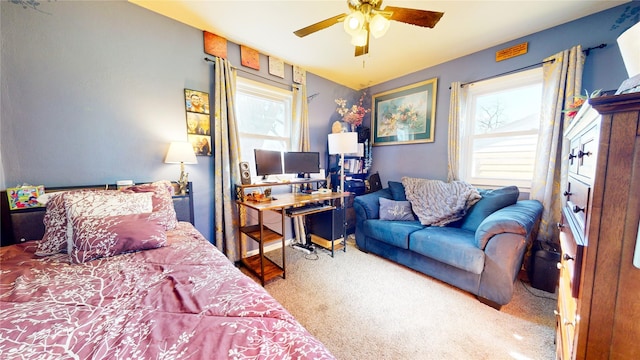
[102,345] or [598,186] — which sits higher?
[598,186]

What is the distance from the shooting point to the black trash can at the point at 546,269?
5.90 feet

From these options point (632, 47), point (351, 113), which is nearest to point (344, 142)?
point (351, 113)

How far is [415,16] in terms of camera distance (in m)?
1.36

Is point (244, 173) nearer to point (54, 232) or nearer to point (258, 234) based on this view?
point (258, 234)

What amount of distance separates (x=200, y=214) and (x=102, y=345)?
1802 mm

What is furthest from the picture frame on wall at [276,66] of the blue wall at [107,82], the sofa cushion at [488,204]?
the sofa cushion at [488,204]

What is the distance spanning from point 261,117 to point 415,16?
197cm

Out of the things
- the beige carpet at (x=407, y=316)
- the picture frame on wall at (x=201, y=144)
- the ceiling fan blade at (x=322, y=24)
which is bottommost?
→ the beige carpet at (x=407, y=316)

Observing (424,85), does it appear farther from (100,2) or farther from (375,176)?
(100,2)

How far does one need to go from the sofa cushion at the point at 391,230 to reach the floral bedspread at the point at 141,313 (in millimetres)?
1711

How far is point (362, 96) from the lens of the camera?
374cm

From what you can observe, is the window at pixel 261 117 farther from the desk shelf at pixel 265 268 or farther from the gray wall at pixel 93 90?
the desk shelf at pixel 265 268

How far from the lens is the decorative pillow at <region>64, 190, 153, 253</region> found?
1191 mm

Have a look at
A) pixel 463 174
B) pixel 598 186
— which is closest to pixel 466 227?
pixel 463 174
